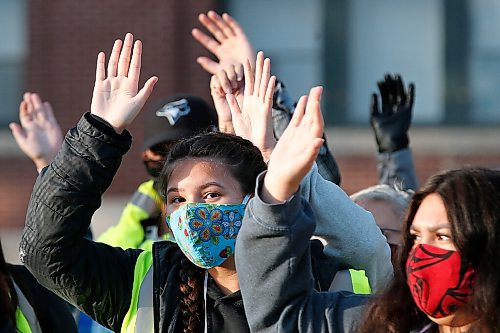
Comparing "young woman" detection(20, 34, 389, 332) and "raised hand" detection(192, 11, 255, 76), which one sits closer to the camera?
"young woman" detection(20, 34, 389, 332)

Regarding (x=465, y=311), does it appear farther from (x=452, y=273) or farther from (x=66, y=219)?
(x=66, y=219)

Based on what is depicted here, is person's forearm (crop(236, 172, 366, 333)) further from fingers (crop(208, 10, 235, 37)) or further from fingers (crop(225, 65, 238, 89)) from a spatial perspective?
fingers (crop(208, 10, 235, 37))

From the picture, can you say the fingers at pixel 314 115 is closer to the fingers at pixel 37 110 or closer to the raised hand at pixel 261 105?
the raised hand at pixel 261 105

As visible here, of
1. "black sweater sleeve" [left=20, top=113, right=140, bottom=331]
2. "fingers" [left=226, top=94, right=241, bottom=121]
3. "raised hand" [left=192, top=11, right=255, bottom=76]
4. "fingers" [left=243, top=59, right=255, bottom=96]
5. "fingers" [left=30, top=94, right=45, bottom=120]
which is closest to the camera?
"black sweater sleeve" [left=20, top=113, right=140, bottom=331]

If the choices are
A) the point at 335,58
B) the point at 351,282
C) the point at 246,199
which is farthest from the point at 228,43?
the point at 335,58

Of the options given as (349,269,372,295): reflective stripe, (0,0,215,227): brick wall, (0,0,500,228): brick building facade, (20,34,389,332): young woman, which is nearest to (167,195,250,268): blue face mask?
(20,34,389,332): young woman

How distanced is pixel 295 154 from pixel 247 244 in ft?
0.95

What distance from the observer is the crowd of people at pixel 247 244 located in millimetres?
2902

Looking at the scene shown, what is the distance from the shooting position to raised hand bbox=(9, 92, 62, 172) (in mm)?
4832

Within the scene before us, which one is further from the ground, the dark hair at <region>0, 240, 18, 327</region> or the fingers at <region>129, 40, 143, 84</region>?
the fingers at <region>129, 40, 143, 84</region>

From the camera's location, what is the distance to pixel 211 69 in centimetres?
468

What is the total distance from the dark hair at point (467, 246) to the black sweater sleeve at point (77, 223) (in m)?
0.86

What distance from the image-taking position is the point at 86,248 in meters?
3.36

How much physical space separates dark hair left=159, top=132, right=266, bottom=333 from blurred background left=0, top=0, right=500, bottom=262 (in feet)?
25.5
